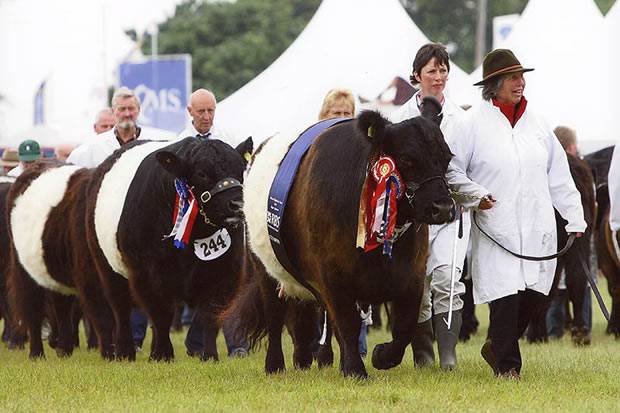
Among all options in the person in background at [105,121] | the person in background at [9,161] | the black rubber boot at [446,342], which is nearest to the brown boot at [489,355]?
the black rubber boot at [446,342]

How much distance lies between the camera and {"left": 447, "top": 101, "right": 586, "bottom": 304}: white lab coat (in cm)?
891

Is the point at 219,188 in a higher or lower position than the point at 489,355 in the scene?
higher

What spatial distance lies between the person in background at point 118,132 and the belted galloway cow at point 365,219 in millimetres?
4111

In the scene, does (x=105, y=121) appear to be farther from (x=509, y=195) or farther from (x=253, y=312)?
(x=509, y=195)

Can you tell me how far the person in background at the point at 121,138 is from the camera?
44.0 feet

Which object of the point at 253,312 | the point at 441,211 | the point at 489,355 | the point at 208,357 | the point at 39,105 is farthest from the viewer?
the point at 39,105

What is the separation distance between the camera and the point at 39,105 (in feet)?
125

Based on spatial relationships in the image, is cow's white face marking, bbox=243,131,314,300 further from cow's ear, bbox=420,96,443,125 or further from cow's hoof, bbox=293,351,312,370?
cow's ear, bbox=420,96,443,125

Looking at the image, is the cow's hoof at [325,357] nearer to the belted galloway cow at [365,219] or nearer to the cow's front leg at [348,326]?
the belted galloway cow at [365,219]

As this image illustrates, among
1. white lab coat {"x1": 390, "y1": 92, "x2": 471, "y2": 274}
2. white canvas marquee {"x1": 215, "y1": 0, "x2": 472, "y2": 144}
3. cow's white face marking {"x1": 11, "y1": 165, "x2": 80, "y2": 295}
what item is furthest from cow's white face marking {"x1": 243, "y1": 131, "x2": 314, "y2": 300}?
white canvas marquee {"x1": 215, "y1": 0, "x2": 472, "y2": 144}

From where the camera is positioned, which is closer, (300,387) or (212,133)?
(300,387)

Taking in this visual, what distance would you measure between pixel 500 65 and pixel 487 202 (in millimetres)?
940

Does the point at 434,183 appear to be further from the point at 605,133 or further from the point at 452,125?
the point at 605,133

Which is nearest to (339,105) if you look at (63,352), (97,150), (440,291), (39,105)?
(440,291)
